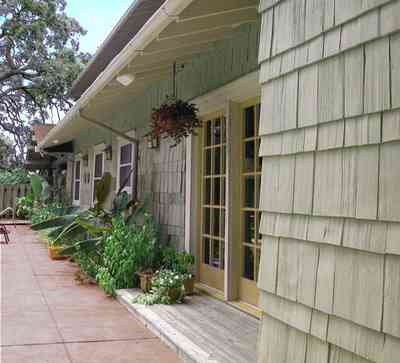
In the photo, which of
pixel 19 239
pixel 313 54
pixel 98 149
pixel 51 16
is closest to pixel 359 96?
pixel 313 54

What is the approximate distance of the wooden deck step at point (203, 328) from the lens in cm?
316

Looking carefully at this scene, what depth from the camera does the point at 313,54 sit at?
199 cm

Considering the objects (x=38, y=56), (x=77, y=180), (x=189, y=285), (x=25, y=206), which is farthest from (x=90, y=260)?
(x=38, y=56)

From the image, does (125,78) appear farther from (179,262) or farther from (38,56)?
(38,56)

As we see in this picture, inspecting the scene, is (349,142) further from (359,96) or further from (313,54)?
(313,54)

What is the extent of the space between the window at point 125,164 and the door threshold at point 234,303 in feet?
9.87

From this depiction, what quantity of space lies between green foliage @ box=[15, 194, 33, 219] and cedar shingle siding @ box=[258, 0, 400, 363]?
13636 mm

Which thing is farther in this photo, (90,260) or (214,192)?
(90,260)

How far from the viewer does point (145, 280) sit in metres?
4.98

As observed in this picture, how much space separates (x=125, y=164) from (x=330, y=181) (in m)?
6.53

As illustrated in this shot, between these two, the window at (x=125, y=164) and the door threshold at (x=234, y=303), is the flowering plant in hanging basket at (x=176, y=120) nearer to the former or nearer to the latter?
the door threshold at (x=234, y=303)

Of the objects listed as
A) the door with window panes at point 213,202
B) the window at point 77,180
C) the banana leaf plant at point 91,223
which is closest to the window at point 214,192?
the door with window panes at point 213,202

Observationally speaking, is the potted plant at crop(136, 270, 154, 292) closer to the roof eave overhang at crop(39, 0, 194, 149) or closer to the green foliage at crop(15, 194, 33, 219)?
the roof eave overhang at crop(39, 0, 194, 149)

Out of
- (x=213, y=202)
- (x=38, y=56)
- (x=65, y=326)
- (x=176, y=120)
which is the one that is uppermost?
(x=38, y=56)
